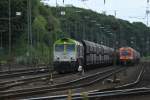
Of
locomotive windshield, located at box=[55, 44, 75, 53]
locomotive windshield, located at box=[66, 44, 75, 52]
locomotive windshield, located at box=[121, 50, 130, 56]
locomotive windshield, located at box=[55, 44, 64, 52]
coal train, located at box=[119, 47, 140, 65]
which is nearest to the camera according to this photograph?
locomotive windshield, located at box=[66, 44, 75, 52]

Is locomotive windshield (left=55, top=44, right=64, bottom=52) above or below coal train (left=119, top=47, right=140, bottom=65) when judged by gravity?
above

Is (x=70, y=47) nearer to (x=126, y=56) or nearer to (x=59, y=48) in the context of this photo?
(x=59, y=48)

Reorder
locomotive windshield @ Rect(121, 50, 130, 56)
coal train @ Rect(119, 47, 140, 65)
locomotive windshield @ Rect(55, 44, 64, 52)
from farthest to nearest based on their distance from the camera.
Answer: locomotive windshield @ Rect(121, 50, 130, 56) < coal train @ Rect(119, 47, 140, 65) < locomotive windshield @ Rect(55, 44, 64, 52)

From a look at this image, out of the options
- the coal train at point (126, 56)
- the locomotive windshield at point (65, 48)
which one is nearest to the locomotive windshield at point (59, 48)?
the locomotive windshield at point (65, 48)

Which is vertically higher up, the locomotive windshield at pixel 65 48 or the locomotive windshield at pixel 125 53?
the locomotive windshield at pixel 65 48

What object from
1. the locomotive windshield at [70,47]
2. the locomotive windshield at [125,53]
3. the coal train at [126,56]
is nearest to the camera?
the locomotive windshield at [70,47]

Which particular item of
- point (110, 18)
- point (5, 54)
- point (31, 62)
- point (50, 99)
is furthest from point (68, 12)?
point (50, 99)

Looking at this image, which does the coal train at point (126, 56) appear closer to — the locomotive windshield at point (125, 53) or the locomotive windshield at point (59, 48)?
the locomotive windshield at point (125, 53)

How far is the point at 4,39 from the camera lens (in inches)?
3548

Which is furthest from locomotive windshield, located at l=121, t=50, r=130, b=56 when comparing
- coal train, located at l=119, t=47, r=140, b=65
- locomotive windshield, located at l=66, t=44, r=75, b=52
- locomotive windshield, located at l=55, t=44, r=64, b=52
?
locomotive windshield, located at l=66, t=44, r=75, b=52

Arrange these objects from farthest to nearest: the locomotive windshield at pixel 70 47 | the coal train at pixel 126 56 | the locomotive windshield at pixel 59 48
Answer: the coal train at pixel 126 56
the locomotive windshield at pixel 59 48
the locomotive windshield at pixel 70 47

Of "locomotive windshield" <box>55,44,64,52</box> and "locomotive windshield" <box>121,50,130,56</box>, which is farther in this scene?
"locomotive windshield" <box>121,50,130,56</box>

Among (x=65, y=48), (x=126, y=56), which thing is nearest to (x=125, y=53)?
(x=126, y=56)

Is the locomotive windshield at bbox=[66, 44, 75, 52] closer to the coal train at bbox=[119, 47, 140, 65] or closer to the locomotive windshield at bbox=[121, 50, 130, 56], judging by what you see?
the coal train at bbox=[119, 47, 140, 65]
